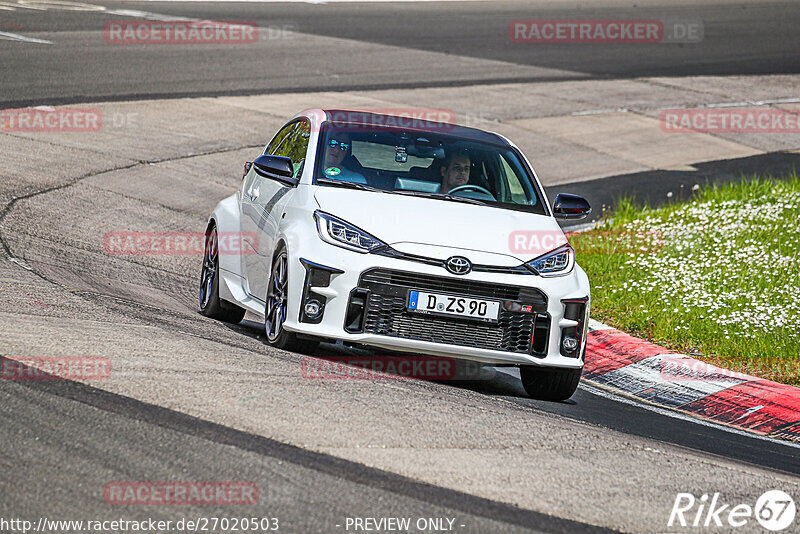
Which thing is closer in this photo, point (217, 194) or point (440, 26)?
point (217, 194)

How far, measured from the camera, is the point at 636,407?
7715 millimetres

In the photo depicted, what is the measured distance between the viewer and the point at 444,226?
7168mm

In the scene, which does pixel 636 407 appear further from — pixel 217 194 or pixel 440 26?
pixel 440 26

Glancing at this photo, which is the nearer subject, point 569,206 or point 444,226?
point 444,226

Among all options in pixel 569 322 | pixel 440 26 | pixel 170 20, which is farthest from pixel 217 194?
pixel 440 26

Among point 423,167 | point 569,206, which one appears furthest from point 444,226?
point 569,206

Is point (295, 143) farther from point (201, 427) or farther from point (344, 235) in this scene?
point (201, 427)

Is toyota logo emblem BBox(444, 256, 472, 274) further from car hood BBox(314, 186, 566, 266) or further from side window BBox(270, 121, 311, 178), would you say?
side window BBox(270, 121, 311, 178)

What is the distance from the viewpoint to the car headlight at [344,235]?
696cm

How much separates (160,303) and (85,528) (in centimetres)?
489

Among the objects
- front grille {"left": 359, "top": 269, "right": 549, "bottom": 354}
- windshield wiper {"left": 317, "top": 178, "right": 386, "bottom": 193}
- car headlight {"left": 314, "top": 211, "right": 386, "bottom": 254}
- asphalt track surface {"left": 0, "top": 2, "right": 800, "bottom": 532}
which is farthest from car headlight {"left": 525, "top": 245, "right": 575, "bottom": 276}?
windshield wiper {"left": 317, "top": 178, "right": 386, "bottom": 193}

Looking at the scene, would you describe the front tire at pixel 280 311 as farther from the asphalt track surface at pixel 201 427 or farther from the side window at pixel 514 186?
the side window at pixel 514 186

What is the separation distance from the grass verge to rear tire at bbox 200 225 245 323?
123 inches

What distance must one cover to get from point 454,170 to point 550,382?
1.64 metres
